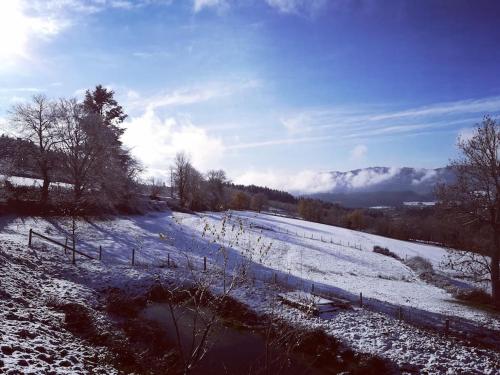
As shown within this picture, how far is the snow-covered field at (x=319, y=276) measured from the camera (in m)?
17.3

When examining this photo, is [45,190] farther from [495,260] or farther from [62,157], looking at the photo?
[495,260]

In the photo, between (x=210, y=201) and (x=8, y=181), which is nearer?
(x=8, y=181)

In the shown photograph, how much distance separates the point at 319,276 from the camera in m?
34.5

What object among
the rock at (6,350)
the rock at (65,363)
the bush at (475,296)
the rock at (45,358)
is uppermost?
the rock at (6,350)

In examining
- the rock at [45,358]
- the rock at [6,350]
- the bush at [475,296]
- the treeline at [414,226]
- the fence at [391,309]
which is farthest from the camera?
the bush at [475,296]

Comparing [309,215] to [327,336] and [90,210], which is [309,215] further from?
[327,336]

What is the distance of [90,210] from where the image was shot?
1832 inches

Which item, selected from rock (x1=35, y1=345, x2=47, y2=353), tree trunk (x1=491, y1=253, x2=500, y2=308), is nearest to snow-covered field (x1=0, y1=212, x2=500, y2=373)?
tree trunk (x1=491, y1=253, x2=500, y2=308)

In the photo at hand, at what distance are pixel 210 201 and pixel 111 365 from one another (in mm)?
85610

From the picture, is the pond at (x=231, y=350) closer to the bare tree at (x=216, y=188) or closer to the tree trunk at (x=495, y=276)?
the tree trunk at (x=495, y=276)

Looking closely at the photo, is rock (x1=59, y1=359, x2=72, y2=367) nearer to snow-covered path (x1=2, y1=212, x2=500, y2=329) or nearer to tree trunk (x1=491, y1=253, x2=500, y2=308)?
snow-covered path (x1=2, y1=212, x2=500, y2=329)

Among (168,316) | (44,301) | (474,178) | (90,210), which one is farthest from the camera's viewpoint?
(90,210)

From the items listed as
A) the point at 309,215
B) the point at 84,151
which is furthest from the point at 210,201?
the point at 84,151

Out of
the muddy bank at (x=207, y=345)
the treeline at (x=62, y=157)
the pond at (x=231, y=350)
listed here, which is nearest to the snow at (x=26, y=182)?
the treeline at (x=62, y=157)
